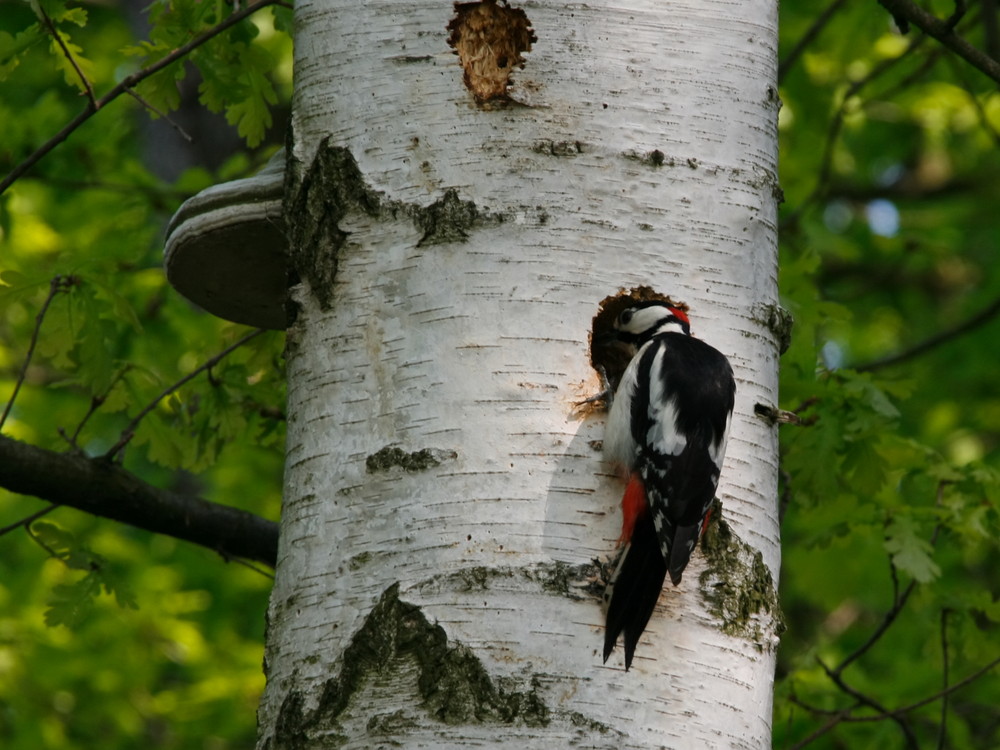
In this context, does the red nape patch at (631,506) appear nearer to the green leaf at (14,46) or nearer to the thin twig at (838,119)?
the green leaf at (14,46)

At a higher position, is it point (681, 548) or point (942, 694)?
point (942, 694)

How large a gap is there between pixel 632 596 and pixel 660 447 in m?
0.62

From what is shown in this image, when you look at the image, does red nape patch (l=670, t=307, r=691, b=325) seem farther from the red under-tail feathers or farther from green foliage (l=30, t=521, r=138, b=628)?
green foliage (l=30, t=521, r=138, b=628)

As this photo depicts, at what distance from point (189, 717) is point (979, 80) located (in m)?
6.04

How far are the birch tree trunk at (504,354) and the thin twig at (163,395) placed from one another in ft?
3.44

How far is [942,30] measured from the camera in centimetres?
351

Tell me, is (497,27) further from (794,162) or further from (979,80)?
(794,162)

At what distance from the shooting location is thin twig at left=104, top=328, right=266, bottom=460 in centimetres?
347

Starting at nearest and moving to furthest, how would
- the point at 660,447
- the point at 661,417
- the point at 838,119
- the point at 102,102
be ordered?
the point at 660,447
the point at 661,417
the point at 102,102
the point at 838,119

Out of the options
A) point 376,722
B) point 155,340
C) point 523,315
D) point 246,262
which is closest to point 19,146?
point 155,340

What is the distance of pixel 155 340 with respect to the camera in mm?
5465

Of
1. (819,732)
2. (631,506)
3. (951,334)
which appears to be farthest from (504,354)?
(951,334)

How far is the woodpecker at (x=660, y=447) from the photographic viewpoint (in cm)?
226

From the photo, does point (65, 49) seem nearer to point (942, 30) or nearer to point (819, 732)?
point (942, 30)
